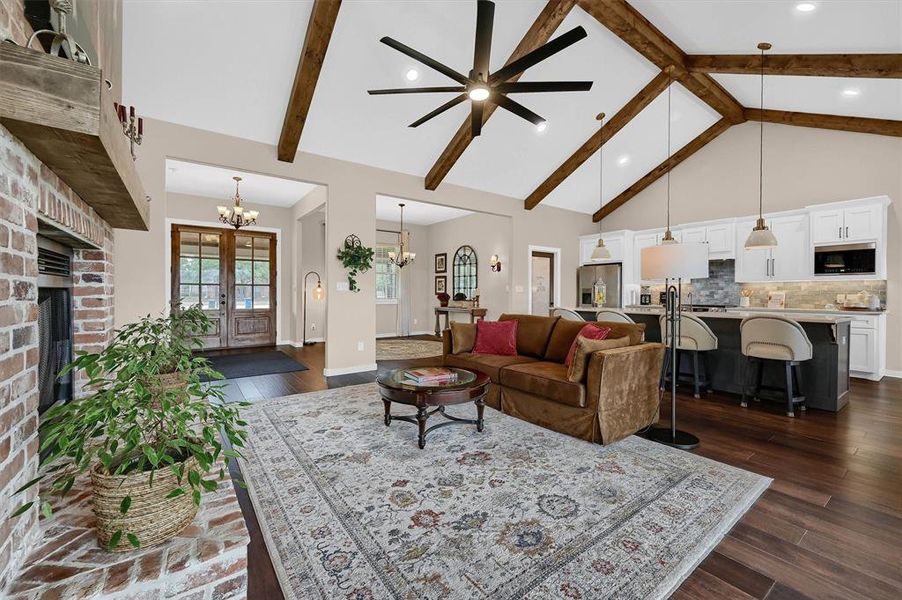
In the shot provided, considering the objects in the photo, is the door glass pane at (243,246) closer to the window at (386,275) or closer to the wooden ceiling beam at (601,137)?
the window at (386,275)

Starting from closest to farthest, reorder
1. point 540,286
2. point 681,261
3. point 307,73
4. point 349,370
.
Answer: point 681,261 < point 307,73 < point 349,370 < point 540,286

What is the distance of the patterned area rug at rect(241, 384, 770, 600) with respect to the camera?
5.21 ft

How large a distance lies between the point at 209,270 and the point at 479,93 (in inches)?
258

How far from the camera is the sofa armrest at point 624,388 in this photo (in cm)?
289

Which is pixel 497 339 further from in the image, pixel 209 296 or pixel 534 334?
pixel 209 296

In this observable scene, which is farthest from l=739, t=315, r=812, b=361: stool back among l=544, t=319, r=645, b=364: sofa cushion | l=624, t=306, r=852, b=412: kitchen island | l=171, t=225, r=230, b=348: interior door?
l=171, t=225, r=230, b=348: interior door

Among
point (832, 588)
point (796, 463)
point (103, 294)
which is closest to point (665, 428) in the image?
point (796, 463)

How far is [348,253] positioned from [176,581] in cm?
443

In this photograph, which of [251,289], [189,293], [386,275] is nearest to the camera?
[189,293]

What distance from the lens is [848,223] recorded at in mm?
5375

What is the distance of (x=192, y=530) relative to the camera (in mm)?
1324

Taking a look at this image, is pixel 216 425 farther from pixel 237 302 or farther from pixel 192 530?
pixel 237 302

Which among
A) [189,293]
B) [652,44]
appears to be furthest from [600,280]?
[189,293]

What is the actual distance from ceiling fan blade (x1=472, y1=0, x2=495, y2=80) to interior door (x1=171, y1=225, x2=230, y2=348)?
21.2ft
